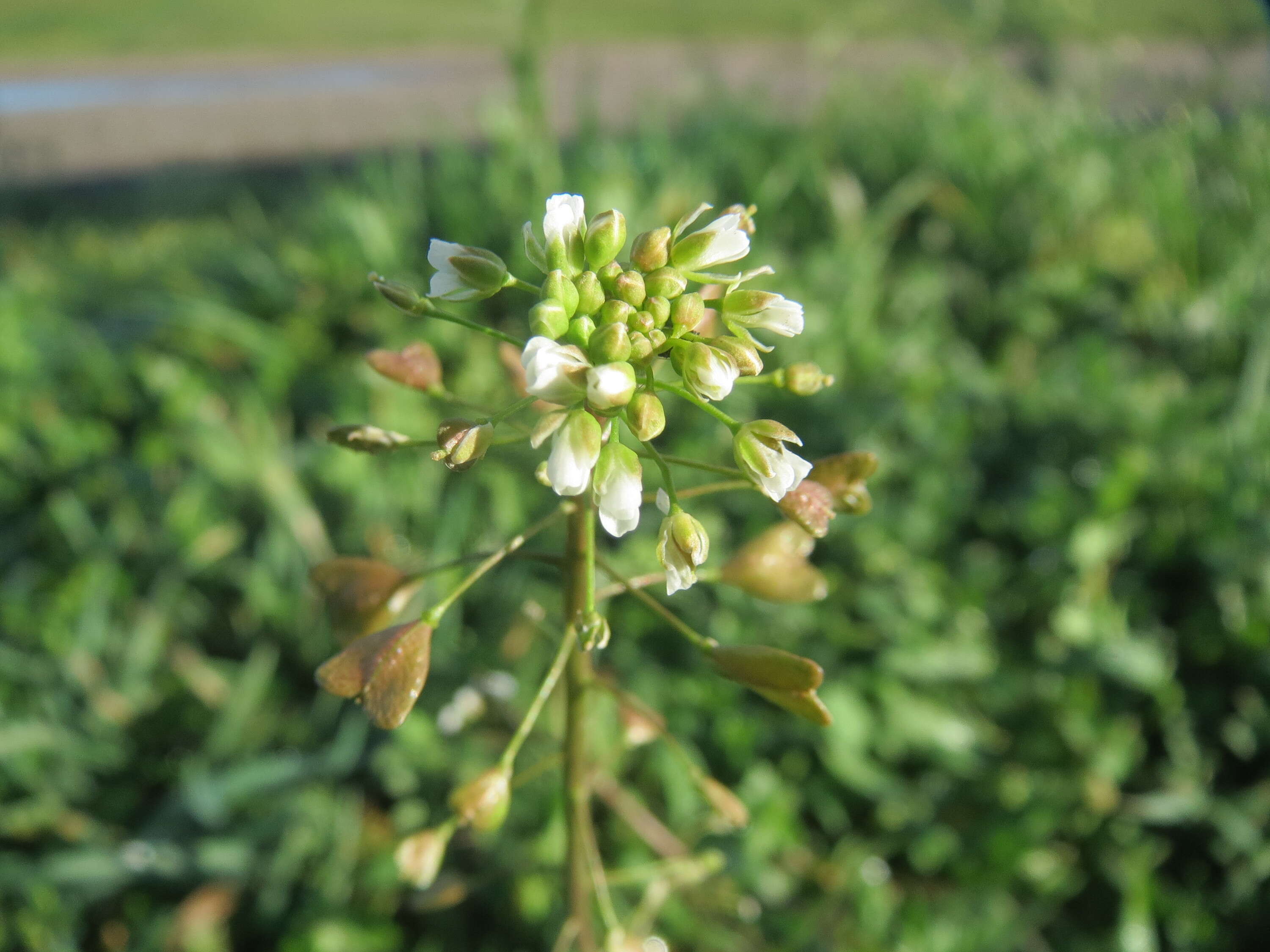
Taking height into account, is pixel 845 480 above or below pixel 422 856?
above

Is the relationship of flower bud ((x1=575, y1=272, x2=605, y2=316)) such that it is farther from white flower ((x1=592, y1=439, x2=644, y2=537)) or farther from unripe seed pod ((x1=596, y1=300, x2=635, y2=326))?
white flower ((x1=592, y1=439, x2=644, y2=537))

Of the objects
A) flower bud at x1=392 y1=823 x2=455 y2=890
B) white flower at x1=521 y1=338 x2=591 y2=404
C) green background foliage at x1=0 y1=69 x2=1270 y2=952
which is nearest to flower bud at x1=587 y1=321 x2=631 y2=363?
white flower at x1=521 y1=338 x2=591 y2=404

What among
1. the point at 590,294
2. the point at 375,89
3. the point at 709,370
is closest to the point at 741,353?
the point at 709,370

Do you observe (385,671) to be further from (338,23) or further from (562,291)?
(338,23)

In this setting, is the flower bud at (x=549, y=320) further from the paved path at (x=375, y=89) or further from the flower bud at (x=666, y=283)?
the paved path at (x=375, y=89)

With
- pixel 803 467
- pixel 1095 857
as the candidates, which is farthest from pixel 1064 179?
pixel 803 467

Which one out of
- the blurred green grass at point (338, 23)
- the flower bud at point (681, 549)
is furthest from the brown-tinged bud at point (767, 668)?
the blurred green grass at point (338, 23)
